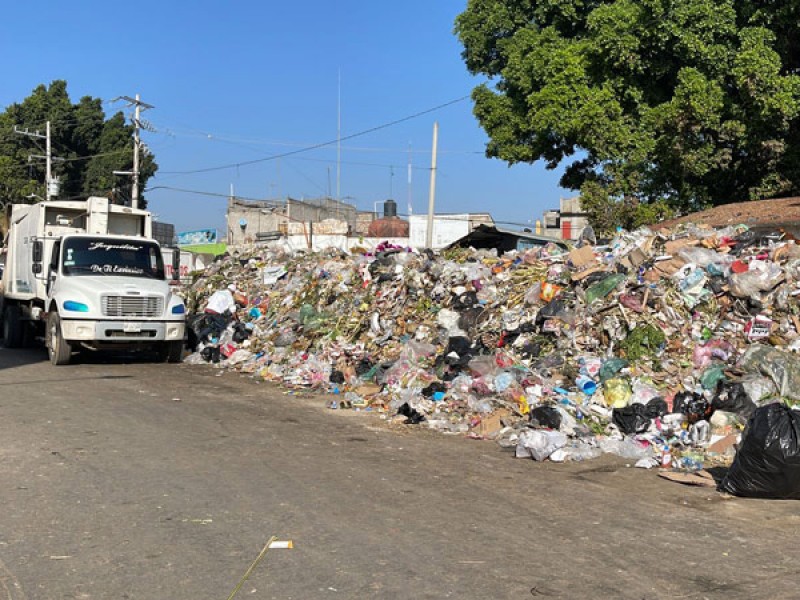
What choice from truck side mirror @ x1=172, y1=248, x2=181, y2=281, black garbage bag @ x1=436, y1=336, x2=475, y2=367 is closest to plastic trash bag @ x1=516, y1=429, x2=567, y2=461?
black garbage bag @ x1=436, y1=336, x2=475, y2=367

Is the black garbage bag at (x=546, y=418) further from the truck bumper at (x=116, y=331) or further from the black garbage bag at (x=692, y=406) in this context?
the truck bumper at (x=116, y=331)

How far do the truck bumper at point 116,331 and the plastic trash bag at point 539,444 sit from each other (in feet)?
26.1

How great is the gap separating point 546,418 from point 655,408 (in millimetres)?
1160

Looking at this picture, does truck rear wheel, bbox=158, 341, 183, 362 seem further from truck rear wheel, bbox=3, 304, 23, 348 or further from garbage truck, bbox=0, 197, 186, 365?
truck rear wheel, bbox=3, 304, 23, 348

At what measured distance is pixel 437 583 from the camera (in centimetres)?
430

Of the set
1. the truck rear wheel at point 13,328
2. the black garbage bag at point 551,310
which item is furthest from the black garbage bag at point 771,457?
the truck rear wheel at point 13,328

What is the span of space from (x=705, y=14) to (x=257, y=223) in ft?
119

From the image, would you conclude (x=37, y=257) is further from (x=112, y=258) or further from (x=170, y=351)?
(x=170, y=351)

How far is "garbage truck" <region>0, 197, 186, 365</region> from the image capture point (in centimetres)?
1325

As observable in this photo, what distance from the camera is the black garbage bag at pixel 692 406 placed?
325 inches

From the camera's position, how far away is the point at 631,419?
829cm

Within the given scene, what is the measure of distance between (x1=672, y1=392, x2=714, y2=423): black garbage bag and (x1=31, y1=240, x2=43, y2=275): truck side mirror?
11479mm

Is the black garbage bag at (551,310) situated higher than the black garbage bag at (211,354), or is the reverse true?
the black garbage bag at (551,310)

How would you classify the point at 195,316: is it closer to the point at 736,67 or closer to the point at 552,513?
the point at 552,513
